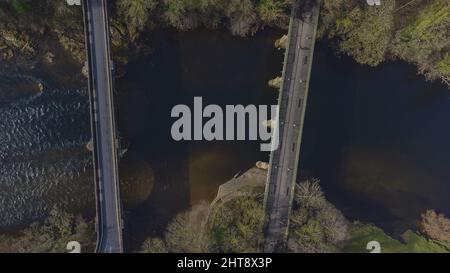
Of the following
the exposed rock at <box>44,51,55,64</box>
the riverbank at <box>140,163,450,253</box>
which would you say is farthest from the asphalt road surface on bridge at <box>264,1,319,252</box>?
the exposed rock at <box>44,51,55,64</box>

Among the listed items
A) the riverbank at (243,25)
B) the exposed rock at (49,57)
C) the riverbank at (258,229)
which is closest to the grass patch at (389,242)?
the riverbank at (258,229)

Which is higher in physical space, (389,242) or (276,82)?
(276,82)

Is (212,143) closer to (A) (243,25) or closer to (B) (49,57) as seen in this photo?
(A) (243,25)

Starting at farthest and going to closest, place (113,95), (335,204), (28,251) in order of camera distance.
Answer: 1. (335,204)
2. (113,95)
3. (28,251)

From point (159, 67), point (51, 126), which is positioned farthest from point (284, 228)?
point (51, 126)

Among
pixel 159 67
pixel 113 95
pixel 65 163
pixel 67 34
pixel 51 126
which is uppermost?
pixel 67 34

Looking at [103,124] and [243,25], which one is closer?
[103,124]

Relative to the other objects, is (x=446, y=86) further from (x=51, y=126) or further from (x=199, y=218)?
(x=51, y=126)

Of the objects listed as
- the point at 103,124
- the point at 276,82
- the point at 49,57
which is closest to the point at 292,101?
the point at 276,82
